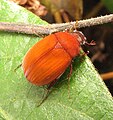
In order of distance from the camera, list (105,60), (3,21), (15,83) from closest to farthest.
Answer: (15,83)
(3,21)
(105,60)

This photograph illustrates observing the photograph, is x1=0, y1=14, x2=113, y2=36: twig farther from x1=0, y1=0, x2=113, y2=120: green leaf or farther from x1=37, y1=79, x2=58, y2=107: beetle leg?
x1=37, y1=79, x2=58, y2=107: beetle leg

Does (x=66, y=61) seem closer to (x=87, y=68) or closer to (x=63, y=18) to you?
(x=87, y=68)

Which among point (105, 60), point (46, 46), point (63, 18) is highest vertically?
point (46, 46)

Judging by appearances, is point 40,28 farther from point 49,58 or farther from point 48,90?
point 48,90

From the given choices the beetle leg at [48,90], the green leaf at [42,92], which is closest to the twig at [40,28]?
the green leaf at [42,92]

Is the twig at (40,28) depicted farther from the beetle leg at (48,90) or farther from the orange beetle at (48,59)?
the beetle leg at (48,90)

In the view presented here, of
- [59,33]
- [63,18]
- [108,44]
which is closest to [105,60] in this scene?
[108,44]

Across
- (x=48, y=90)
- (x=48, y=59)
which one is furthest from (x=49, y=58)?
(x=48, y=90)

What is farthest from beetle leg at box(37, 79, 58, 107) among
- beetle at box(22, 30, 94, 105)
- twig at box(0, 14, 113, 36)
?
twig at box(0, 14, 113, 36)
